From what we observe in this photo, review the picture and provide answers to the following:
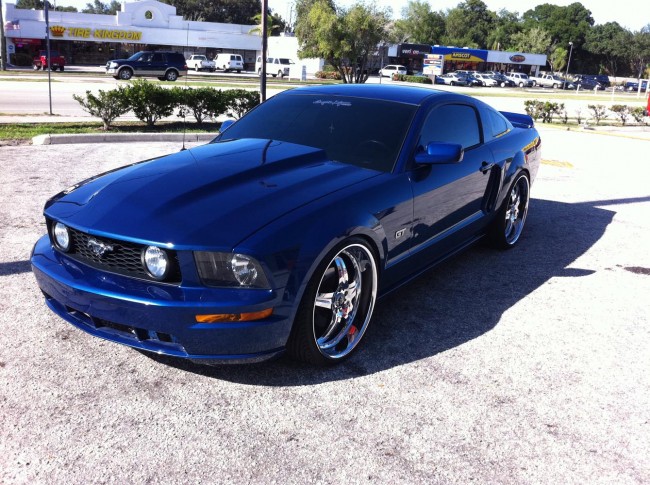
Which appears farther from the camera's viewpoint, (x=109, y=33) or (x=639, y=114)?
(x=109, y=33)

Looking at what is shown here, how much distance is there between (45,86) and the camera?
24578 millimetres

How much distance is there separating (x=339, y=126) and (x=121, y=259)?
190 cm

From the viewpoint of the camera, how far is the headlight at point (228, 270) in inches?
111

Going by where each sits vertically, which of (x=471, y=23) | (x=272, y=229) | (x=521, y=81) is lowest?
(x=272, y=229)

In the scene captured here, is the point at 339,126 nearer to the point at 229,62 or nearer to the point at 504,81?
the point at 229,62

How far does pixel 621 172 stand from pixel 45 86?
2257 centimetres

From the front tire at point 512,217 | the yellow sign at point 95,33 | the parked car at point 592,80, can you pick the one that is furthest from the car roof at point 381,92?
the parked car at point 592,80

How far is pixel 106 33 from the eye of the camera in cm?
5288

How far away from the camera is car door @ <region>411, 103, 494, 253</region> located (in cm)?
402

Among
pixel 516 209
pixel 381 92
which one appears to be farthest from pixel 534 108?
pixel 381 92

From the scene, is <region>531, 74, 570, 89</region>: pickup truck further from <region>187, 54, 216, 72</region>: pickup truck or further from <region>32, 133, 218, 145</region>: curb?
<region>32, 133, 218, 145</region>: curb

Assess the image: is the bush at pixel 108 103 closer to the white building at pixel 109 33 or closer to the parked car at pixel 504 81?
the white building at pixel 109 33

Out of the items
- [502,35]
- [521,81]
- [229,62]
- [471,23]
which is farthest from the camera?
[471,23]

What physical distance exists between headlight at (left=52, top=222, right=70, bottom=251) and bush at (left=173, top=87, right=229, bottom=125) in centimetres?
983
